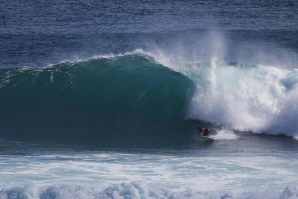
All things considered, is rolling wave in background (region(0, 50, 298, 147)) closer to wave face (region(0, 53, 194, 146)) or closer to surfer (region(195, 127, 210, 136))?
wave face (region(0, 53, 194, 146))

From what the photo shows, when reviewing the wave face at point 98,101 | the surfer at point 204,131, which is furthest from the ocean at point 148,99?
the surfer at point 204,131

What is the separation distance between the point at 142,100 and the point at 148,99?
21cm

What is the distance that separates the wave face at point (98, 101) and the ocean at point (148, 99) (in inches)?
1.6

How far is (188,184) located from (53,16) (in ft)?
59.9

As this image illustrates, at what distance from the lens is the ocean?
68.1ft

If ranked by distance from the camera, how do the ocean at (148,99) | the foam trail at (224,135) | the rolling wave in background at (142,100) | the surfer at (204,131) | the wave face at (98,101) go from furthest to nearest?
the rolling wave in background at (142,100), the wave face at (98,101), the foam trail at (224,135), the surfer at (204,131), the ocean at (148,99)

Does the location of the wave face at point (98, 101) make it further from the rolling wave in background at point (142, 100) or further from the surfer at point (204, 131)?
the surfer at point (204, 131)

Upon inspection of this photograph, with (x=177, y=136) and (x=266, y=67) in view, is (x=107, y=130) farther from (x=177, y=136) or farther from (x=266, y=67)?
(x=266, y=67)

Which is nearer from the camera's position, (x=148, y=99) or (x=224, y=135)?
(x=224, y=135)

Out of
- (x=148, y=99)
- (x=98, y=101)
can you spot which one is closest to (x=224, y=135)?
(x=148, y=99)

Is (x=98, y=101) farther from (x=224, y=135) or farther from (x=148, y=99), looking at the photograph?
(x=224, y=135)

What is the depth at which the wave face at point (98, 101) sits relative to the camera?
2622 centimetres

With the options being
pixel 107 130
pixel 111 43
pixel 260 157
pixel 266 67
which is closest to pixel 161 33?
pixel 111 43

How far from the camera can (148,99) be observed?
28.5m
